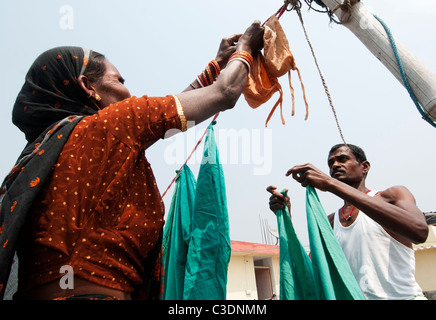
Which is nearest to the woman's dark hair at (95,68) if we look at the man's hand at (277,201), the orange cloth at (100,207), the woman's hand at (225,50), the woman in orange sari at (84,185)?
the woman in orange sari at (84,185)

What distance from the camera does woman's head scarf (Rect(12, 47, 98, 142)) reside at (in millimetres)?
1307

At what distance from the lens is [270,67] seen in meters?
2.16

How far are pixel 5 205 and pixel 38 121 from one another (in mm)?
408

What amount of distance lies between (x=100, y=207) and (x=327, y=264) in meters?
1.20

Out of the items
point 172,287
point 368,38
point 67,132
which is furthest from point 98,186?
point 368,38

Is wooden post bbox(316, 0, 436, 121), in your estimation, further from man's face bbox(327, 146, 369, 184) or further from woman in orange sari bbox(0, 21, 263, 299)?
woman in orange sari bbox(0, 21, 263, 299)

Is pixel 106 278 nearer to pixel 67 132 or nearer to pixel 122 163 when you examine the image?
pixel 122 163

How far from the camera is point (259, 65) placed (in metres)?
2.19

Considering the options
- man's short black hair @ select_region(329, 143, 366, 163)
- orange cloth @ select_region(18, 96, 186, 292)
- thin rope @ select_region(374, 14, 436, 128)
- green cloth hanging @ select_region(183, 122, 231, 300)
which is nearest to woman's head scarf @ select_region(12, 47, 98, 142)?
orange cloth @ select_region(18, 96, 186, 292)

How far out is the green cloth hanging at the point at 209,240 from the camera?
1728mm

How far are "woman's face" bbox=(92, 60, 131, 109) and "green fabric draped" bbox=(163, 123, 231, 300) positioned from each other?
2.85 ft

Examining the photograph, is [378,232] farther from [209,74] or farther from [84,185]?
[84,185]

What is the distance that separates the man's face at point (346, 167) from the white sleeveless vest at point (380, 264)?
515 millimetres

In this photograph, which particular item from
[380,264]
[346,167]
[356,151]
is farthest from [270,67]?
[380,264]
